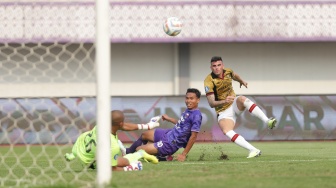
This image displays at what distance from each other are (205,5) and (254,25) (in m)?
1.75

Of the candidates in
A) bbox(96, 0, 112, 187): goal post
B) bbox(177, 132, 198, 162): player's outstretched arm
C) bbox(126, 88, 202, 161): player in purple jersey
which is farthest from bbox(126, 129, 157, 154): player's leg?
bbox(96, 0, 112, 187): goal post

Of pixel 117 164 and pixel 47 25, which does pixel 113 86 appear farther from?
pixel 117 164

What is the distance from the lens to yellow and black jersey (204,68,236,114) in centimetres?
1308

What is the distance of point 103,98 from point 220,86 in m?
5.87

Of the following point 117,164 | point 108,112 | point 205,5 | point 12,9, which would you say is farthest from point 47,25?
point 108,112

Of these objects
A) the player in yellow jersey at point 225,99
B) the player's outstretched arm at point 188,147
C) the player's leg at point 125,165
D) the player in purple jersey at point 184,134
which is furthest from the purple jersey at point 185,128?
the player's leg at point 125,165

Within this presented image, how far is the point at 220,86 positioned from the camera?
43.3ft

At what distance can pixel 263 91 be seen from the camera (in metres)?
29.5

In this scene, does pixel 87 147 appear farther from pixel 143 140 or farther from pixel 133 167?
pixel 143 140

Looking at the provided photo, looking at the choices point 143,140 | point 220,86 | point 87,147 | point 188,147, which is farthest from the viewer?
point 220,86

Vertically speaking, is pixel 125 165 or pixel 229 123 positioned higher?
pixel 229 123

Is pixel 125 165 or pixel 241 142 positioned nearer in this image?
pixel 125 165

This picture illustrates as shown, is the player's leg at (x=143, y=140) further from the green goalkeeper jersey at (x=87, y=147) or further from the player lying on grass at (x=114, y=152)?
the green goalkeeper jersey at (x=87, y=147)

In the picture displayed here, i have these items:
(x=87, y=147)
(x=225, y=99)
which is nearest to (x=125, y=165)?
(x=87, y=147)
